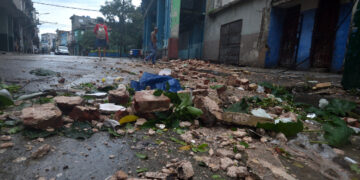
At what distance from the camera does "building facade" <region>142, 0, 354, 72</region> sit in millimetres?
5062

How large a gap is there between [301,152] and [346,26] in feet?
16.3

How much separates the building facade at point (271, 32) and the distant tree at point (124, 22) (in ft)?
52.7

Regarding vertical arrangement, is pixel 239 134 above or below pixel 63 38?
below

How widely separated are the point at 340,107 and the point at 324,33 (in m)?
4.27

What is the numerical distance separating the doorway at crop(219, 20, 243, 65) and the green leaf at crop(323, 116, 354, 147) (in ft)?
23.0

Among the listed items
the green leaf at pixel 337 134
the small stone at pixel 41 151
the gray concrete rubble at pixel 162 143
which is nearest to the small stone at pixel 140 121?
the gray concrete rubble at pixel 162 143

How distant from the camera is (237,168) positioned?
994mm

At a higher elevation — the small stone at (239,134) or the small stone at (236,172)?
the small stone at (239,134)

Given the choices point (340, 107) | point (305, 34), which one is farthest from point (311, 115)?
point (305, 34)

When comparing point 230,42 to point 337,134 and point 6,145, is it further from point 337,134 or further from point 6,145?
point 6,145

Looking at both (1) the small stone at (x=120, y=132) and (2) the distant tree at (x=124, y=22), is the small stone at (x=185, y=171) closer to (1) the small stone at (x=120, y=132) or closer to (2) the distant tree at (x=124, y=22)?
(1) the small stone at (x=120, y=132)

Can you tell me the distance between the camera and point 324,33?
5.30 m

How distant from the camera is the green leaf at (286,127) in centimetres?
141

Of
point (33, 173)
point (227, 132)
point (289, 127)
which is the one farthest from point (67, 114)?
point (289, 127)
